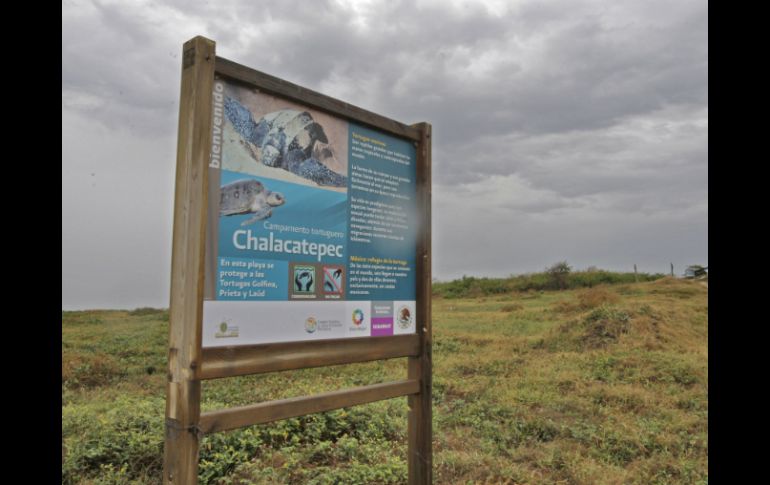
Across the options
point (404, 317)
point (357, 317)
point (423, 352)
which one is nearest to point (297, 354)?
point (357, 317)

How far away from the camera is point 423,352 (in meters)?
4.21

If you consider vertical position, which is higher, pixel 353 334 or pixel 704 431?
pixel 353 334

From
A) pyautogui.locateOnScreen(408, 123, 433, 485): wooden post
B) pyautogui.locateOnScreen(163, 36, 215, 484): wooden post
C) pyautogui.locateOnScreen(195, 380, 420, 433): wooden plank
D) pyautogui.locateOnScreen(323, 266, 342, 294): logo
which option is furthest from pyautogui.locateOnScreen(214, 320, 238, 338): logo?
pyautogui.locateOnScreen(408, 123, 433, 485): wooden post

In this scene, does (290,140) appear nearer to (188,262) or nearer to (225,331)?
(188,262)

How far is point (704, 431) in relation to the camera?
675 centimetres

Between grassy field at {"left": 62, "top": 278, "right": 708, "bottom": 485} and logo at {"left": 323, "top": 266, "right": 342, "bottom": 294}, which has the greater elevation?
logo at {"left": 323, "top": 266, "right": 342, "bottom": 294}

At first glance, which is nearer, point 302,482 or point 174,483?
point 174,483

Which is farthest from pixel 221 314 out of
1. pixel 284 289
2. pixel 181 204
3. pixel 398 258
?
pixel 398 258

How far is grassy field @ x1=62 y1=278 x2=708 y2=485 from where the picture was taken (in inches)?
191

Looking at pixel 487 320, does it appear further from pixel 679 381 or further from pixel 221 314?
pixel 221 314

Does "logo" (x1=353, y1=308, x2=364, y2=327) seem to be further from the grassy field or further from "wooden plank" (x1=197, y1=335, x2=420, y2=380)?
the grassy field

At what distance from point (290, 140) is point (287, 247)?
0.69 m

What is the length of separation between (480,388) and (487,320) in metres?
7.06

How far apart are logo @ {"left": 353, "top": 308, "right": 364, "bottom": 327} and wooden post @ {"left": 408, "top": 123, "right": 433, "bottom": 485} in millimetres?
648
